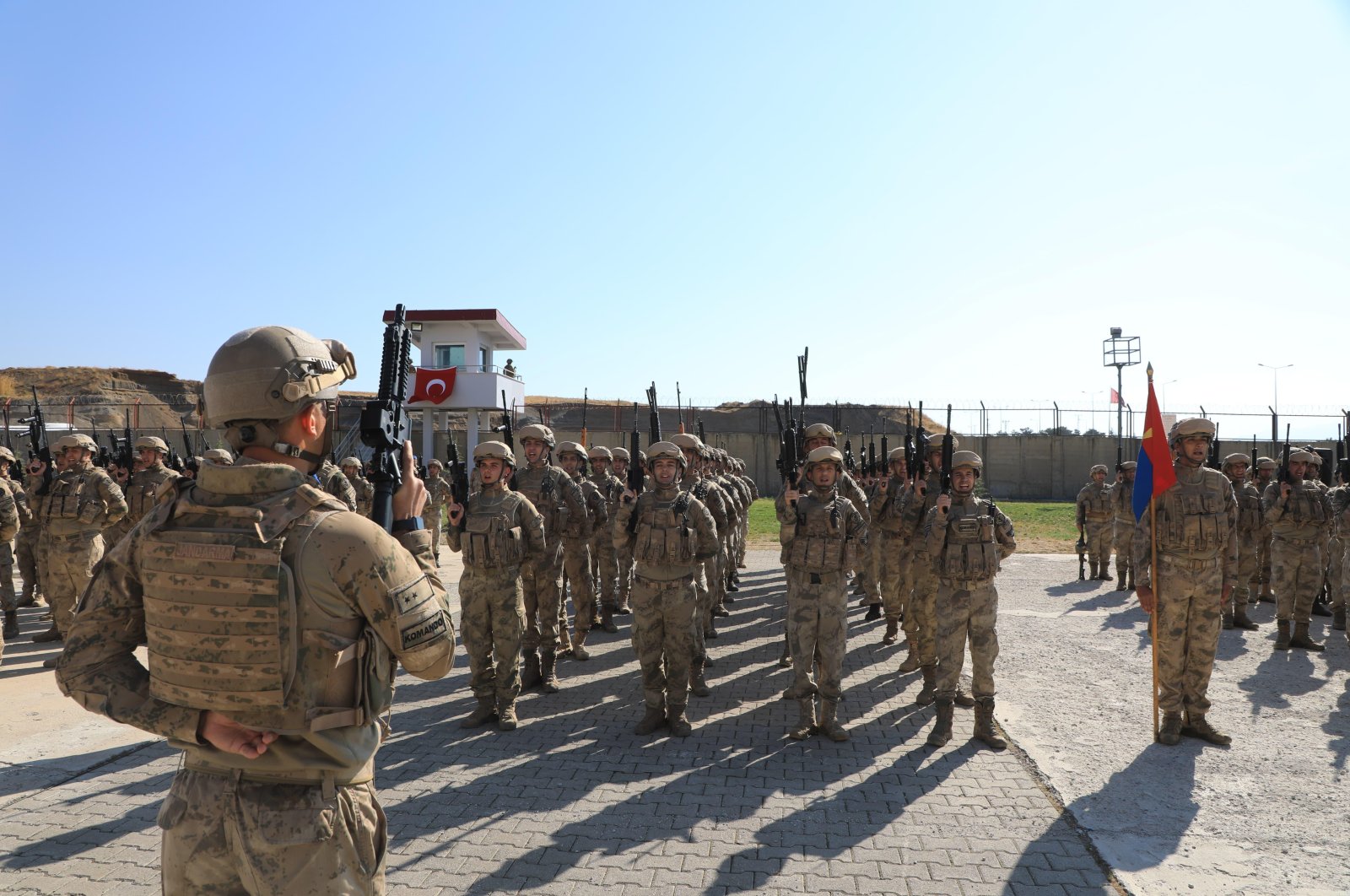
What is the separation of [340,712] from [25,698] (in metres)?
7.55

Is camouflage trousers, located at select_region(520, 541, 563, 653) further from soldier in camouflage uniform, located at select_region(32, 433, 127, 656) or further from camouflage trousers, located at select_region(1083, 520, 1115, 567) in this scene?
camouflage trousers, located at select_region(1083, 520, 1115, 567)

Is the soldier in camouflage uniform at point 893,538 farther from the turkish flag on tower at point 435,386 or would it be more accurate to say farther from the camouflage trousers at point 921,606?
the turkish flag on tower at point 435,386

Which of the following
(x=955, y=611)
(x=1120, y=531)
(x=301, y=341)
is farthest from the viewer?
(x=1120, y=531)

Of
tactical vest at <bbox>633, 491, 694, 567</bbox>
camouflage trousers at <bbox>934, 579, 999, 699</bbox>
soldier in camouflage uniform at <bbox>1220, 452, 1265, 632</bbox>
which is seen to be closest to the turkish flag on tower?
tactical vest at <bbox>633, 491, 694, 567</bbox>

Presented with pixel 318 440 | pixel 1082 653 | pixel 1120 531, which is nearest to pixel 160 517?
pixel 318 440

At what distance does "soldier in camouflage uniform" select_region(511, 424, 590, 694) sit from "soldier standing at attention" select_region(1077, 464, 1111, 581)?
10.00 meters

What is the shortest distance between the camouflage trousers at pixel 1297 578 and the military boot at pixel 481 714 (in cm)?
945

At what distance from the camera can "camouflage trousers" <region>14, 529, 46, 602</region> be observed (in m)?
11.4

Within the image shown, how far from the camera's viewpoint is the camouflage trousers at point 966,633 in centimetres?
652

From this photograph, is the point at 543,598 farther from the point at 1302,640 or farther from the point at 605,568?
the point at 1302,640

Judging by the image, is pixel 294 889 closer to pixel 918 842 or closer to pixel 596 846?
pixel 596 846

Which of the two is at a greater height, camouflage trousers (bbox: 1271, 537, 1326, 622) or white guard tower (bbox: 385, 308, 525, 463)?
white guard tower (bbox: 385, 308, 525, 463)

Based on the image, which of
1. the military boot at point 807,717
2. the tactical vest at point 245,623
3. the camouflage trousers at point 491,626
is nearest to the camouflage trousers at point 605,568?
the camouflage trousers at point 491,626

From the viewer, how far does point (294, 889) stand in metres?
2.16
